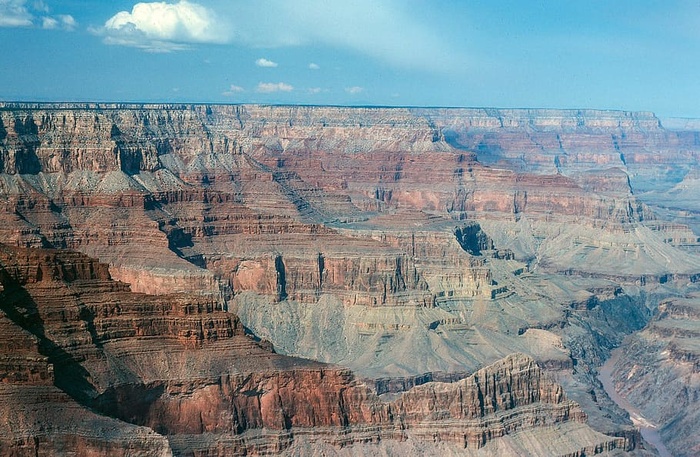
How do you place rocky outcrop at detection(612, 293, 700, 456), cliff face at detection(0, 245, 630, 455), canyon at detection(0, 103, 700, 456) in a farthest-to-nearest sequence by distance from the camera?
rocky outcrop at detection(612, 293, 700, 456)
canyon at detection(0, 103, 700, 456)
cliff face at detection(0, 245, 630, 455)

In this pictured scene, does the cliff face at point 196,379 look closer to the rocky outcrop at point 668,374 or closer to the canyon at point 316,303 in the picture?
the canyon at point 316,303

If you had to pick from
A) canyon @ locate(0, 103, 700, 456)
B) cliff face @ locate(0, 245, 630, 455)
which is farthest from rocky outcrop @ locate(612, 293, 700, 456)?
cliff face @ locate(0, 245, 630, 455)

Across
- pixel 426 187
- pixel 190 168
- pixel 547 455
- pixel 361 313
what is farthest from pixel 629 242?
pixel 547 455

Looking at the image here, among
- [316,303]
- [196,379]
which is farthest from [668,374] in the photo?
[196,379]

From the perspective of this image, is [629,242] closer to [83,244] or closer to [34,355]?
[83,244]

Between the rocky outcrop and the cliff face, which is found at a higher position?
the cliff face

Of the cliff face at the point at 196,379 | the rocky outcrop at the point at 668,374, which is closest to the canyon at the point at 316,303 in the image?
the cliff face at the point at 196,379

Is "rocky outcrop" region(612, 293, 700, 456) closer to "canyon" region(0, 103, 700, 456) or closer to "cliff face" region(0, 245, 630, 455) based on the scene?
"canyon" region(0, 103, 700, 456)
